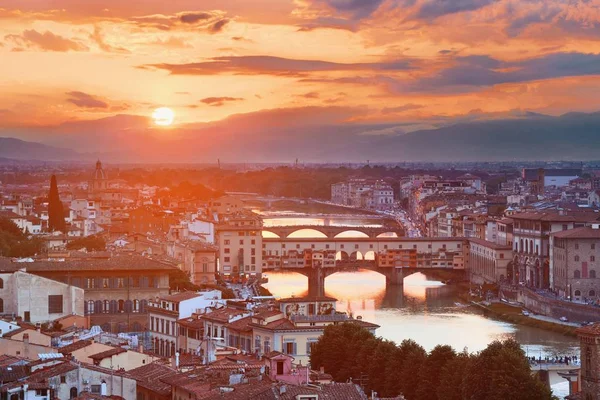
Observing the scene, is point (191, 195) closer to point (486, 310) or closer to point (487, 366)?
point (486, 310)

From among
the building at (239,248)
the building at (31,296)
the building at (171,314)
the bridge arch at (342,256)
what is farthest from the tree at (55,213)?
the building at (171,314)

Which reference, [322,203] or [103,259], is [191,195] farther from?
[103,259]

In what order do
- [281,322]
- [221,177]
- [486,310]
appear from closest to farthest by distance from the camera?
[281,322]
[486,310]
[221,177]

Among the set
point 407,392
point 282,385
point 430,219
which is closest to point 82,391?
point 282,385

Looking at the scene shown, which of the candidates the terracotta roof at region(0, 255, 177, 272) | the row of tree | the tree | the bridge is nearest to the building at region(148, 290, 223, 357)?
the terracotta roof at region(0, 255, 177, 272)

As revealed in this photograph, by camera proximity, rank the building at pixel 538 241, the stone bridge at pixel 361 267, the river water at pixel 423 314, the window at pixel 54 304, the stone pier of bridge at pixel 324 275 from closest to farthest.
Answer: the window at pixel 54 304
the river water at pixel 423 314
the building at pixel 538 241
the stone pier of bridge at pixel 324 275
the stone bridge at pixel 361 267

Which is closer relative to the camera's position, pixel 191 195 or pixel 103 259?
pixel 103 259

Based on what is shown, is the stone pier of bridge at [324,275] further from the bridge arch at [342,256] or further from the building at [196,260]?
the building at [196,260]

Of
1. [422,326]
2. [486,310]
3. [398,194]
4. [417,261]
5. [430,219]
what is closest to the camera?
[422,326]

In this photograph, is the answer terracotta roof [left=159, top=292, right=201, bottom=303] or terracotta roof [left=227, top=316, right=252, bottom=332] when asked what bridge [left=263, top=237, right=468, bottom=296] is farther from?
terracotta roof [left=227, top=316, right=252, bottom=332]
